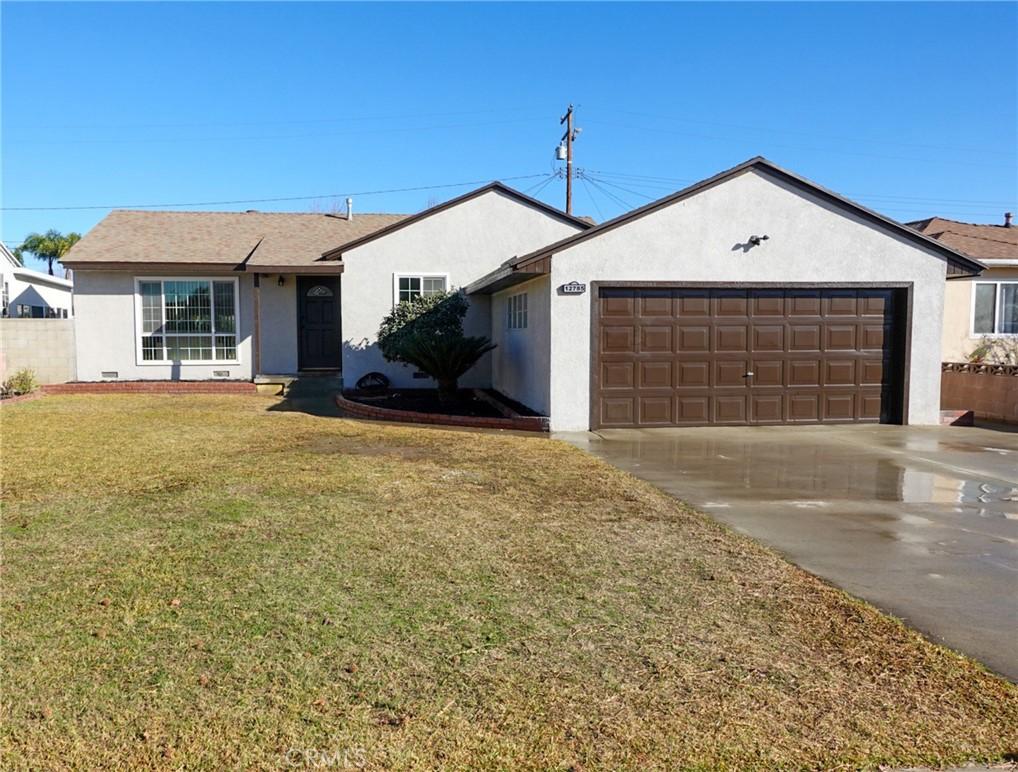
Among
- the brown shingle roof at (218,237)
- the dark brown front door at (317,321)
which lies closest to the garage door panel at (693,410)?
the brown shingle roof at (218,237)

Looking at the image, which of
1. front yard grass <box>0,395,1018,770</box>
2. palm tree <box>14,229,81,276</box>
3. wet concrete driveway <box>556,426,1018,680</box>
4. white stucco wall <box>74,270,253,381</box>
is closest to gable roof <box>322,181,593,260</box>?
white stucco wall <box>74,270,253,381</box>

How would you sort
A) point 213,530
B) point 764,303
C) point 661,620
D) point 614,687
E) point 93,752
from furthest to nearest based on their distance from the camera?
1. point 764,303
2. point 213,530
3. point 661,620
4. point 614,687
5. point 93,752

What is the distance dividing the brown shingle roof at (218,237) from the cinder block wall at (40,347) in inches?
64.4

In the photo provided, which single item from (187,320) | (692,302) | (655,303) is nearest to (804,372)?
(692,302)

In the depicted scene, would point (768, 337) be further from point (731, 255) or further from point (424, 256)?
point (424, 256)

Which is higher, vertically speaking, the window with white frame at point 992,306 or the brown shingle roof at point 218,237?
the brown shingle roof at point 218,237

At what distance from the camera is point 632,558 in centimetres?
570

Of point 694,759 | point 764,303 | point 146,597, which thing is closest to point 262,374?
point 764,303

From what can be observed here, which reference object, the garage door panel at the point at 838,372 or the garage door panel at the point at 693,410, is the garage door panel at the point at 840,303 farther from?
the garage door panel at the point at 693,410

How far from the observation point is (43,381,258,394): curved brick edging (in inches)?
706

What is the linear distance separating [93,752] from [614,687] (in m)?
2.17

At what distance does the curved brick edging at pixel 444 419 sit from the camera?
13055mm

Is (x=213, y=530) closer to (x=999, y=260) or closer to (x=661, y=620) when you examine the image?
(x=661, y=620)

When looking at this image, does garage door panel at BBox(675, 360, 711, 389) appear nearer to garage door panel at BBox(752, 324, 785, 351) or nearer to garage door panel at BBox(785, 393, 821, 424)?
garage door panel at BBox(752, 324, 785, 351)
